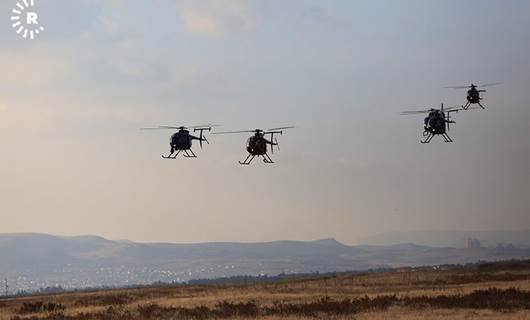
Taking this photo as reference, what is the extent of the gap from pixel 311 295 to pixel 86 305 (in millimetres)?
19555

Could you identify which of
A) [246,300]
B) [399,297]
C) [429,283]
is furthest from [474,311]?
[429,283]

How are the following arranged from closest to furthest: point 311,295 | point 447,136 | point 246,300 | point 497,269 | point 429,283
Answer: point 246,300, point 311,295, point 447,136, point 429,283, point 497,269

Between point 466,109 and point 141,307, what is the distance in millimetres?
31313

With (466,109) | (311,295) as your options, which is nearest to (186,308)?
(311,295)

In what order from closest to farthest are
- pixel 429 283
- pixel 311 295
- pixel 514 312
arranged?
pixel 514 312
pixel 311 295
pixel 429 283

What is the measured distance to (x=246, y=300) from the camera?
53.1 metres

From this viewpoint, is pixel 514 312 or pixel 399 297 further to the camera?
pixel 399 297

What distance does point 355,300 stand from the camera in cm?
5031

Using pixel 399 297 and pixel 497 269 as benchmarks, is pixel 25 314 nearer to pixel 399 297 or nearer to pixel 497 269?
pixel 399 297

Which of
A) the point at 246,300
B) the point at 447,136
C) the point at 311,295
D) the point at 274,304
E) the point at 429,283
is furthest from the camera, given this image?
the point at 429,283

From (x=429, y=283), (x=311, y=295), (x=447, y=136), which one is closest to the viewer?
(x=311, y=295)

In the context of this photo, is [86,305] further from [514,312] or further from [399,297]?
[514,312]

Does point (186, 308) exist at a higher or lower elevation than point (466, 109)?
lower

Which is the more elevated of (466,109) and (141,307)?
(466,109)
